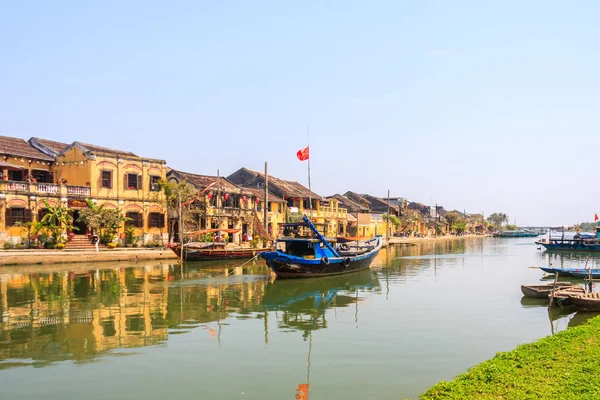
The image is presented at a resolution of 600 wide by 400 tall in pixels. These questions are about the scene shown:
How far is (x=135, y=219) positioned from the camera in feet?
143

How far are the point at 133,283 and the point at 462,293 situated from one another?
17.0 m

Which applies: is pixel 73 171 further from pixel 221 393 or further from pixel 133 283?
pixel 221 393

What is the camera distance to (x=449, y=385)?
29.8 feet

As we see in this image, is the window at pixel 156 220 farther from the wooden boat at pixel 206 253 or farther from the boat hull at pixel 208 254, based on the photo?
the boat hull at pixel 208 254

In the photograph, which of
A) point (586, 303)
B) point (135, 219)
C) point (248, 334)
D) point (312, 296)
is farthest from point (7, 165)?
point (586, 303)

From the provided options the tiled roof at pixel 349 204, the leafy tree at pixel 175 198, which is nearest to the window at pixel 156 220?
the leafy tree at pixel 175 198

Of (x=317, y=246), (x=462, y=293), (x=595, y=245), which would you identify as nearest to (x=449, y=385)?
(x=462, y=293)

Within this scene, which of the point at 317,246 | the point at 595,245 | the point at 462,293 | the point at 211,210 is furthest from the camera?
the point at 595,245

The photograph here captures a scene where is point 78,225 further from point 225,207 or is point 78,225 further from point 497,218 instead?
point 497,218

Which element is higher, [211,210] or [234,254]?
[211,210]

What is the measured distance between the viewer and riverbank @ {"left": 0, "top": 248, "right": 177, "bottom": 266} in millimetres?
33188

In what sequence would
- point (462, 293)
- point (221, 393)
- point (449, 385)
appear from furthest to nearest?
point (462, 293), point (221, 393), point (449, 385)

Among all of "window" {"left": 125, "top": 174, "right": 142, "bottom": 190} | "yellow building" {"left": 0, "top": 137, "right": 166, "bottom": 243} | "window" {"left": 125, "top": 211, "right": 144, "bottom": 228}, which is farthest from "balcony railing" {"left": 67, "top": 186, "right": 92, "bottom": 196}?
"window" {"left": 125, "top": 211, "right": 144, "bottom": 228}

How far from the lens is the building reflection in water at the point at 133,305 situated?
561 inches
